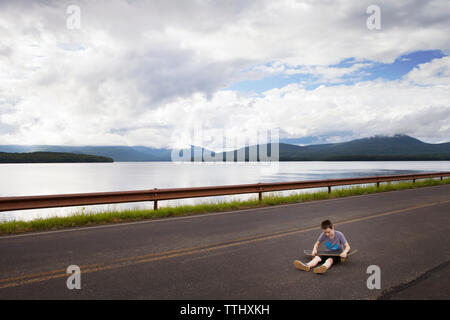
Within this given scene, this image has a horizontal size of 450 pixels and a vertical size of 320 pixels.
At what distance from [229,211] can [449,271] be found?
763 centimetres

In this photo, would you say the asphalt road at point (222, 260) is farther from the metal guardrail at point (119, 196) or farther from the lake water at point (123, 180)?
the lake water at point (123, 180)

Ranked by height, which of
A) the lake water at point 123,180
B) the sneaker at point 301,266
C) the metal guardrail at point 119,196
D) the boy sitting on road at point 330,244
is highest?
the metal guardrail at point 119,196

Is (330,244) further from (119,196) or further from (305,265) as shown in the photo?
Result: (119,196)

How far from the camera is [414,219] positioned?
9.77 meters

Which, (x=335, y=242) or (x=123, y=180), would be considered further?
(x=123, y=180)

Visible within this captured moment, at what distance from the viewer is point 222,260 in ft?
18.7

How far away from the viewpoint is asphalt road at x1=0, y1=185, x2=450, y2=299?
14.3 ft

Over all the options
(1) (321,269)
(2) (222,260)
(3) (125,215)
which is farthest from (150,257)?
(3) (125,215)

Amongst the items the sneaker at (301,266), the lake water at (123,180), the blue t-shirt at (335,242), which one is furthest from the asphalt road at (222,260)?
the lake water at (123,180)

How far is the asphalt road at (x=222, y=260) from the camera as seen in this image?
14.3ft
